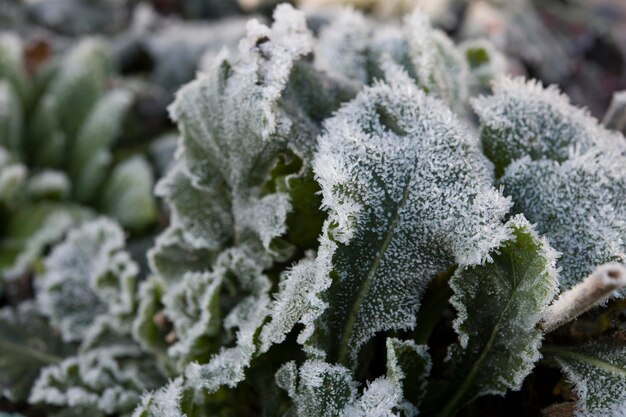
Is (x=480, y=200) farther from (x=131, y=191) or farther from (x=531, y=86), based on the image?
(x=131, y=191)

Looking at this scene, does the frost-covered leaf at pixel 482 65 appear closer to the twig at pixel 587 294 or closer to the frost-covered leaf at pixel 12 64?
the twig at pixel 587 294

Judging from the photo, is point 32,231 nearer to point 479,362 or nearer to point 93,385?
point 93,385

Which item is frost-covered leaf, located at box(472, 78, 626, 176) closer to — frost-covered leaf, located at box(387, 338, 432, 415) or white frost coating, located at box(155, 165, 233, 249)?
frost-covered leaf, located at box(387, 338, 432, 415)

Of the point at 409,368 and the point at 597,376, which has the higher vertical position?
the point at 597,376

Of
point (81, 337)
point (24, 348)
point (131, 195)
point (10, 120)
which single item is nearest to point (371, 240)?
point (81, 337)

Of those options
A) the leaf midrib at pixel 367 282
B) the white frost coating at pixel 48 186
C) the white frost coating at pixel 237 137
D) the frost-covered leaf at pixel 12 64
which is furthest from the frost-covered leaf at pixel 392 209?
the frost-covered leaf at pixel 12 64

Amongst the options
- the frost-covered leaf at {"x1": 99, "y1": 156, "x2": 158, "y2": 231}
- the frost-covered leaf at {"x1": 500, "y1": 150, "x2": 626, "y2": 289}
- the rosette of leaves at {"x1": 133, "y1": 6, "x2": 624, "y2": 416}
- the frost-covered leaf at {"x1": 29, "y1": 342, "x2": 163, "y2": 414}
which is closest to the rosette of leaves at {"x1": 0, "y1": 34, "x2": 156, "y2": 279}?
the frost-covered leaf at {"x1": 99, "y1": 156, "x2": 158, "y2": 231}

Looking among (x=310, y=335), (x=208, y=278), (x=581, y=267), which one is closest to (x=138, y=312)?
(x=208, y=278)
